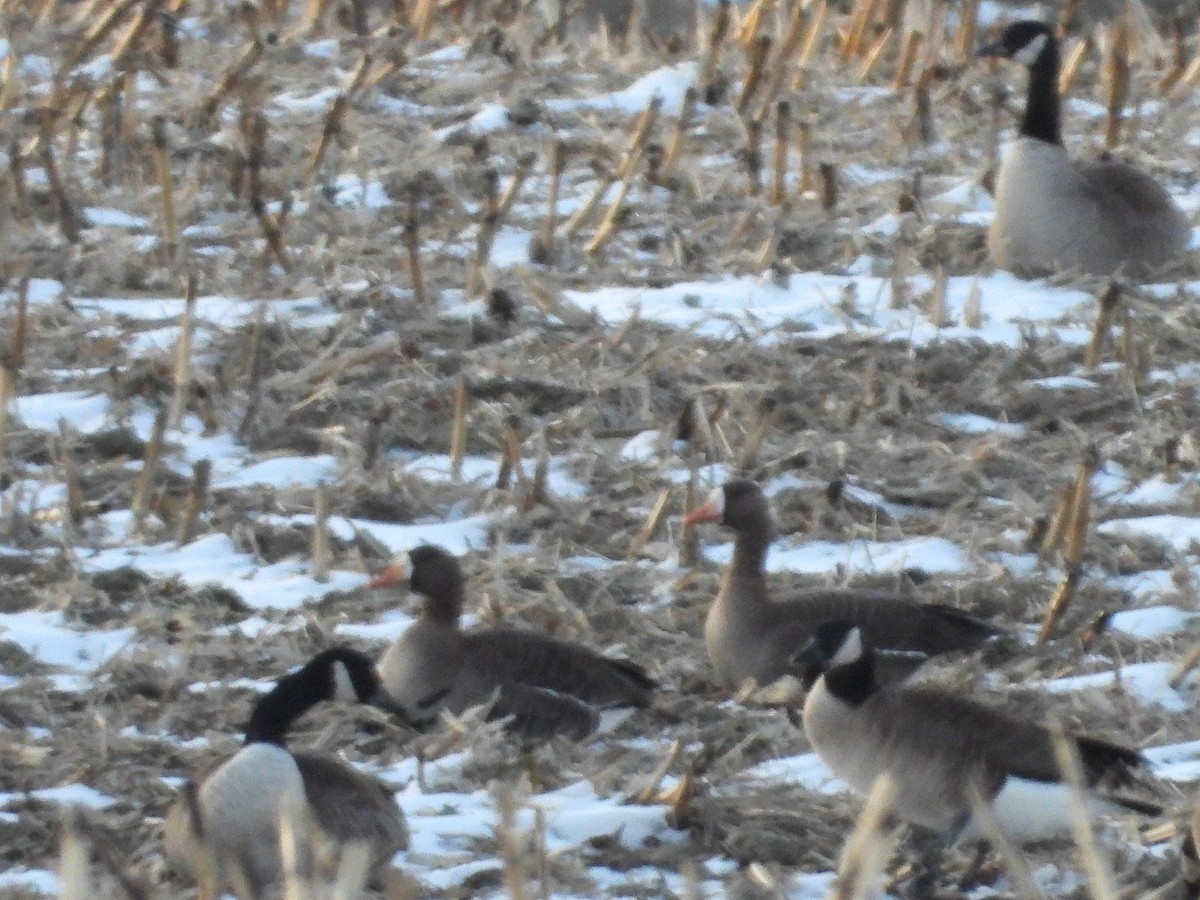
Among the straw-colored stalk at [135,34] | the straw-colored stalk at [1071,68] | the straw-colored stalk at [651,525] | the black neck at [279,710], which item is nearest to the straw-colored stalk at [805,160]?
the straw-colored stalk at [1071,68]

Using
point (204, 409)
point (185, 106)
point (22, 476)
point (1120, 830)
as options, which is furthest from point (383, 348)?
point (1120, 830)

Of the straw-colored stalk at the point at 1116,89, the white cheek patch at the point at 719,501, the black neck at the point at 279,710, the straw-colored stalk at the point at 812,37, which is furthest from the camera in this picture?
the straw-colored stalk at the point at 812,37

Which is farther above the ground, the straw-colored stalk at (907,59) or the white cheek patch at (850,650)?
the straw-colored stalk at (907,59)

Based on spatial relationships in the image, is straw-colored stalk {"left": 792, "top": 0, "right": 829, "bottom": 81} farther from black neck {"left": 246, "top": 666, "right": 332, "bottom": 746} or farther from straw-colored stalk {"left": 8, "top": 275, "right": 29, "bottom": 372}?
black neck {"left": 246, "top": 666, "right": 332, "bottom": 746}

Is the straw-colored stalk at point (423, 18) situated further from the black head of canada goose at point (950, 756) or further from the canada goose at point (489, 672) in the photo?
the black head of canada goose at point (950, 756)

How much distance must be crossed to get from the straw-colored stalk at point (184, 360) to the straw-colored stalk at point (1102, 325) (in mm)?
3135

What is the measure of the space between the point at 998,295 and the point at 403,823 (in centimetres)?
502

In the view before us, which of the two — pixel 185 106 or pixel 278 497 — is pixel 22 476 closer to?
pixel 278 497

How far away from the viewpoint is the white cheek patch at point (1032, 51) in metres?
10.9

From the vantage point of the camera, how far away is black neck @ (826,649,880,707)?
5918mm

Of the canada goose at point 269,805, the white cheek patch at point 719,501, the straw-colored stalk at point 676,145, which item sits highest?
the straw-colored stalk at point 676,145

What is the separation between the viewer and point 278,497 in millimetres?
7906

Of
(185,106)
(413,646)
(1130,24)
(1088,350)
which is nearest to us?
(413,646)

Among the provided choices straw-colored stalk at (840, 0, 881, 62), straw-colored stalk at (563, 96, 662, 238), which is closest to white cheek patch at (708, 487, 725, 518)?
straw-colored stalk at (563, 96, 662, 238)
